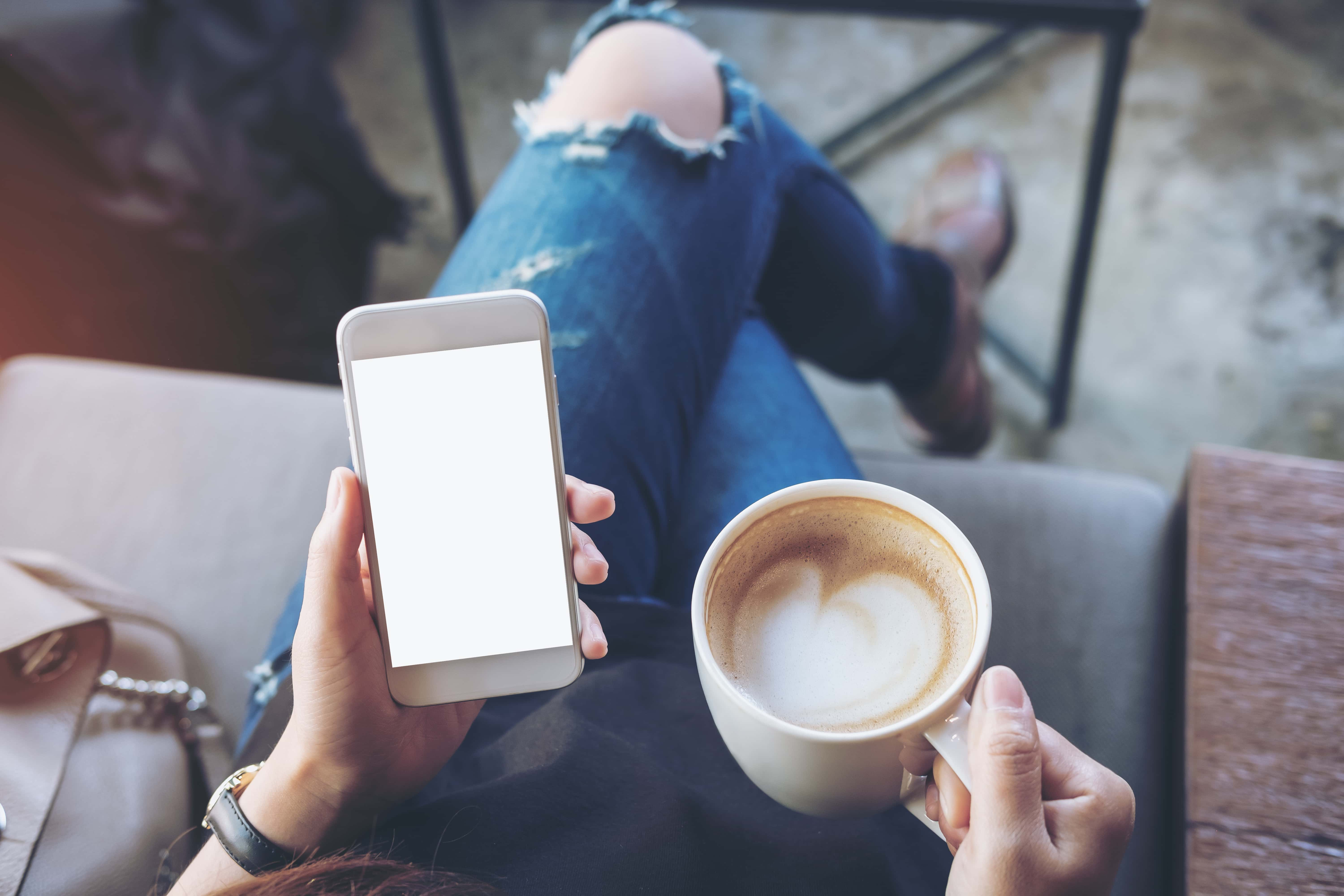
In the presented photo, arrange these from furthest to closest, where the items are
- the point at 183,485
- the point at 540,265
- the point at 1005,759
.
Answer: the point at 183,485
the point at 540,265
the point at 1005,759

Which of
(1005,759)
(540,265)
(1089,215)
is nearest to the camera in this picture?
(1005,759)

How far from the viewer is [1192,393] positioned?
1178 mm

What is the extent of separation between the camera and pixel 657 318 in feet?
1.91

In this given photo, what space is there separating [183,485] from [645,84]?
0.50 m

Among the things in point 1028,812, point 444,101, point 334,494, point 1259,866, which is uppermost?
point 444,101

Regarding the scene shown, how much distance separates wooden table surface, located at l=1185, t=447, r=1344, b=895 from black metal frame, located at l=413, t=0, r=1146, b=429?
19.8 inches

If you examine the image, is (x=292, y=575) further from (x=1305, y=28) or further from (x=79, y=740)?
(x=1305, y=28)

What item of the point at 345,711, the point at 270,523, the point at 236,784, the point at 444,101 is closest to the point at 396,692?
the point at 345,711

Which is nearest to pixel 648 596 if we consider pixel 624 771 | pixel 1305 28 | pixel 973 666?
pixel 624 771

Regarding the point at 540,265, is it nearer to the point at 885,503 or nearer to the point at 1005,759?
the point at 885,503

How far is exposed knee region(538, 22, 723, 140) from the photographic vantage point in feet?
2.04

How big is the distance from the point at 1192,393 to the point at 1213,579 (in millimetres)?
800

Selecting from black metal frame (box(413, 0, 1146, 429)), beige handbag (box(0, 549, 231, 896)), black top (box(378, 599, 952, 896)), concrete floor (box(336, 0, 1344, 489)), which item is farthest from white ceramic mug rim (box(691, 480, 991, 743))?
concrete floor (box(336, 0, 1344, 489))

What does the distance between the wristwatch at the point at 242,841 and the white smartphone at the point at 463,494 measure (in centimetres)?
11
